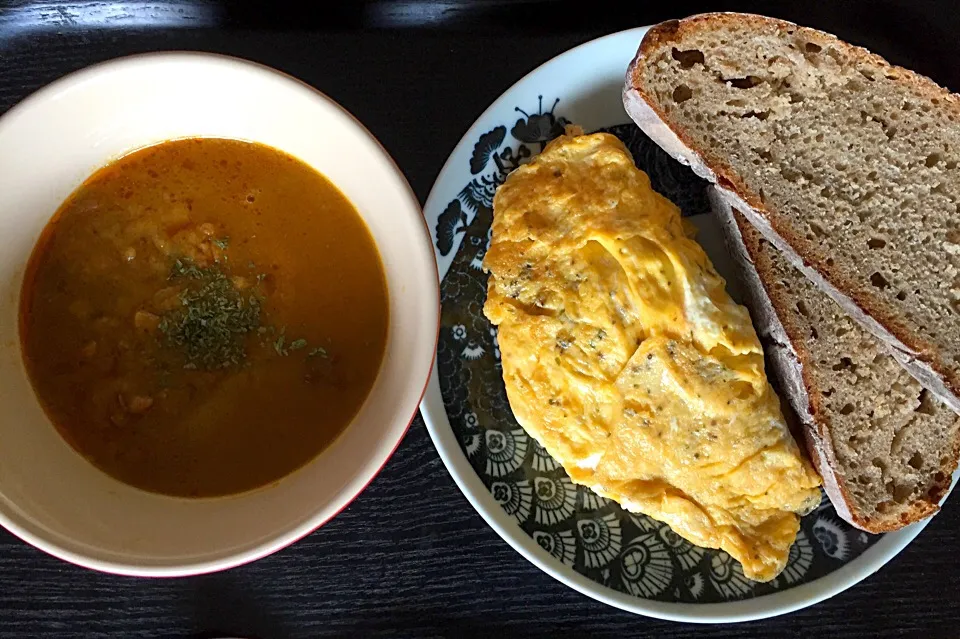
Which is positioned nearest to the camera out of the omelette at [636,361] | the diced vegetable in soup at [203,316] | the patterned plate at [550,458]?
the diced vegetable in soup at [203,316]

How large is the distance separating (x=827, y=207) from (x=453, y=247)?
1.02m

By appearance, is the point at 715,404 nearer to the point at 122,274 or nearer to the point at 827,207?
the point at 827,207

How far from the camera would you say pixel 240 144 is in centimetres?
168

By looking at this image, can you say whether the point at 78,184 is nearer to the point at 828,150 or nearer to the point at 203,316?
the point at 203,316

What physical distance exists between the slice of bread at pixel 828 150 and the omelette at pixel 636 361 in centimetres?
24

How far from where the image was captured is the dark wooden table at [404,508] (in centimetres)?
195

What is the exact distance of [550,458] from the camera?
80.6 inches

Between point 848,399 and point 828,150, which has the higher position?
point 828,150

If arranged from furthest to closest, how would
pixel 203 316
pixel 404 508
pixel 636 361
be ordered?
pixel 404 508
pixel 636 361
pixel 203 316

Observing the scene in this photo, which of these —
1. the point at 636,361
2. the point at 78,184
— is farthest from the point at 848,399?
the point at 78,184

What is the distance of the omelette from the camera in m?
1.81

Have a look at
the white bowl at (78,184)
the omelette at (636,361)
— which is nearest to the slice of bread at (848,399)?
the omelette at (636,361)

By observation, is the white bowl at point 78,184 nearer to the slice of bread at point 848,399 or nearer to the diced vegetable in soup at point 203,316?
the diced vegetable in soup at point 203,316

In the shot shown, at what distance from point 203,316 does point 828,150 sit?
65.1 inches
